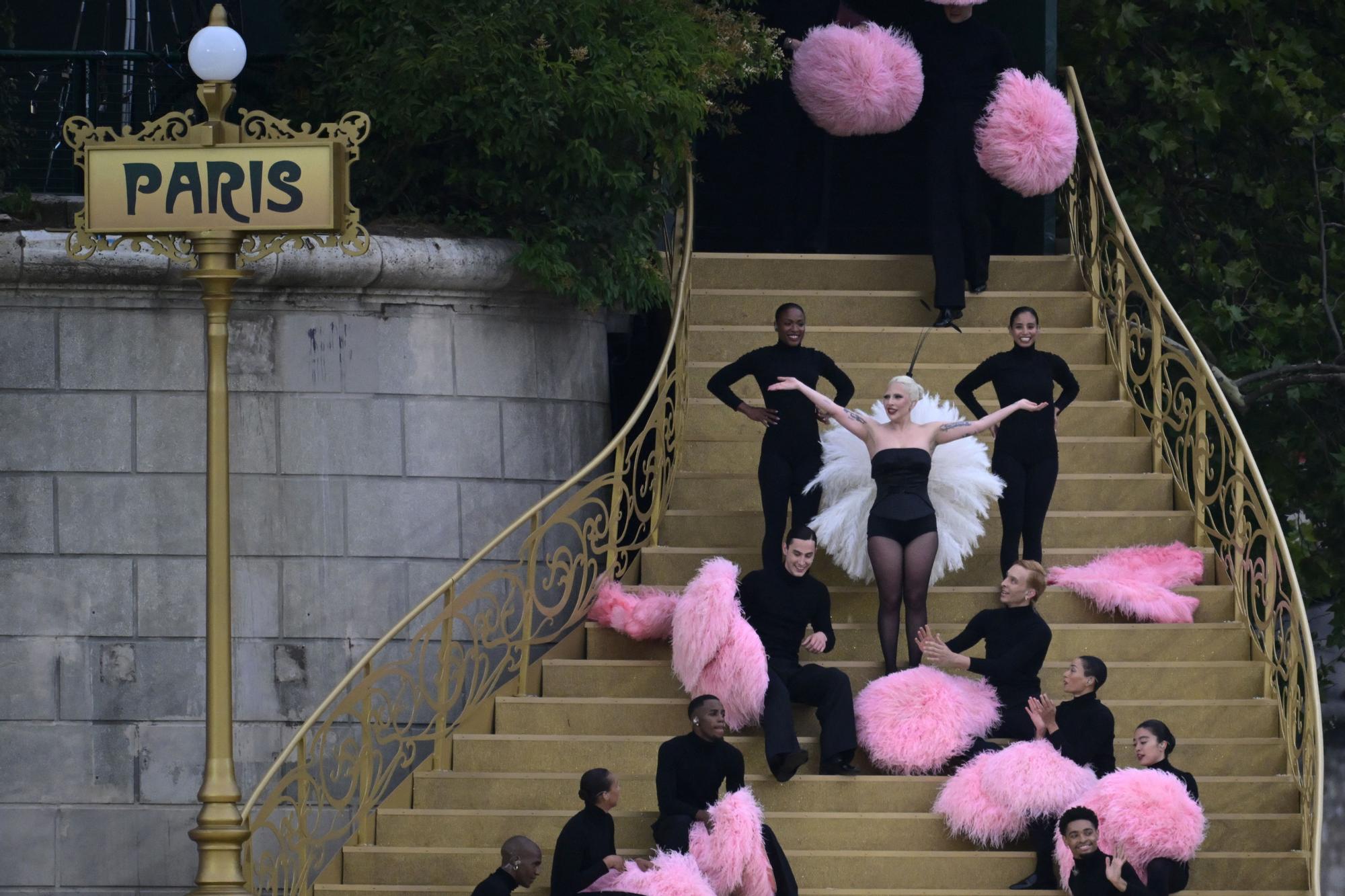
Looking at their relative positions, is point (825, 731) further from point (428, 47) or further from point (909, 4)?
point (909, 4)

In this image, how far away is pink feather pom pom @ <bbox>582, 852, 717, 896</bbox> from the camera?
32.3ft

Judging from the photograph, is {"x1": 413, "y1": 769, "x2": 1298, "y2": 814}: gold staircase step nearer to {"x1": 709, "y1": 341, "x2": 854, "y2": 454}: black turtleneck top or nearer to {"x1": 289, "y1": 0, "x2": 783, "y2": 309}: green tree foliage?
{"x1": 709, "y1": 341, "x2": 854, "y2": 454}: black turtleneck top

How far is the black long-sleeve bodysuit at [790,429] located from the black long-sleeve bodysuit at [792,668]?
71 cm

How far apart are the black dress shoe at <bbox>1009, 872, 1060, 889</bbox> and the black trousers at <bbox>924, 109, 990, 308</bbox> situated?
466 centimetres

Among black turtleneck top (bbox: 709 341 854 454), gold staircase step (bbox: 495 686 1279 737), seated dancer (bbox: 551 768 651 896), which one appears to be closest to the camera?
seated dancer (bbox: 551 768 651 896)

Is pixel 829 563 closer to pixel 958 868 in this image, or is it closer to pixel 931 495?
pixel 931 495

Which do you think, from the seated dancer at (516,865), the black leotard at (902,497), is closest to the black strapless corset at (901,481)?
the black leotard at (902,497)

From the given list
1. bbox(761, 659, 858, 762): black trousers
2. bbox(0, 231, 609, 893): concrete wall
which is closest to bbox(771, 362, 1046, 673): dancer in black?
bbox(761, 659, 858, 762): black trousers

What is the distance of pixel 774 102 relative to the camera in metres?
15.7

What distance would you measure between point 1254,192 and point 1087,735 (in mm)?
7353

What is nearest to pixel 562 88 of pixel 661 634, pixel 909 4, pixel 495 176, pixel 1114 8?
pixel 495 176

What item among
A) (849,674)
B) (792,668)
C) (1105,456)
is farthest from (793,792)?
(1105,456)

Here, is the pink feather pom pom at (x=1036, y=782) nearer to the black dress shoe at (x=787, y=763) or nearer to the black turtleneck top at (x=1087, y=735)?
the black turtleneck top at (x=1087, y=735)

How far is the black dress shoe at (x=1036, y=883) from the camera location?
1018 centimetres
